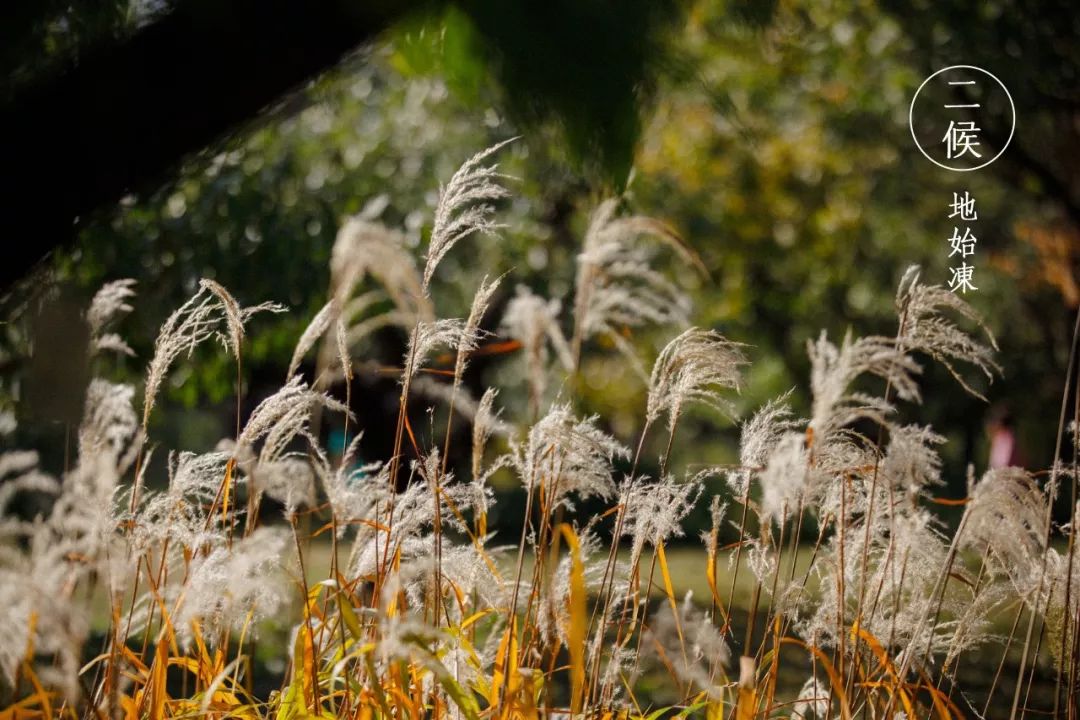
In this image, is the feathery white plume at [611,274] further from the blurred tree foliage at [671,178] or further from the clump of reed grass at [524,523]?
the blurred tree foliage at [671,178]

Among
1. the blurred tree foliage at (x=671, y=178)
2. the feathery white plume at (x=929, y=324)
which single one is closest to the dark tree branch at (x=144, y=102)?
the blurred tree foliage at (x=671, y=178)

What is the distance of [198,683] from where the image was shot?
1615 mm

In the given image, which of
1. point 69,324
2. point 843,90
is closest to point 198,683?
point 69,324

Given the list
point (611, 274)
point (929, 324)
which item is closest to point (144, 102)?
point (611, 274)

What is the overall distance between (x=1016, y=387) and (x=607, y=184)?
9463 millimetres

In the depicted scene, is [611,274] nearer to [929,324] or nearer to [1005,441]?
[929,324]

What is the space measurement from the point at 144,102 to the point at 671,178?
8.20 m

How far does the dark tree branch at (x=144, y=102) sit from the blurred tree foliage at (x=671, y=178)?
0.07 m

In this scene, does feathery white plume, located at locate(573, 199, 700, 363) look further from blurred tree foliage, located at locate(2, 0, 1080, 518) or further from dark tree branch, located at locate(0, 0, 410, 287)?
dark tree branch, located at locate(0, 0, 410, 287)

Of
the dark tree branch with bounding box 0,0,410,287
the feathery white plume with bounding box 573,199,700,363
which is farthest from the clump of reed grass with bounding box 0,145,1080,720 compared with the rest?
the dark tree branch with bounding box 0,0,410,287

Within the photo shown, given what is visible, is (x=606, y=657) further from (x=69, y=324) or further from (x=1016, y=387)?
(x=1016, y=387)

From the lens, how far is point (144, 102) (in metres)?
0.86

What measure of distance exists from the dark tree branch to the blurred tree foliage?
0.07 meters

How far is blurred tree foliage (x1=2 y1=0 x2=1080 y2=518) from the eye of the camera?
965 millimetres
